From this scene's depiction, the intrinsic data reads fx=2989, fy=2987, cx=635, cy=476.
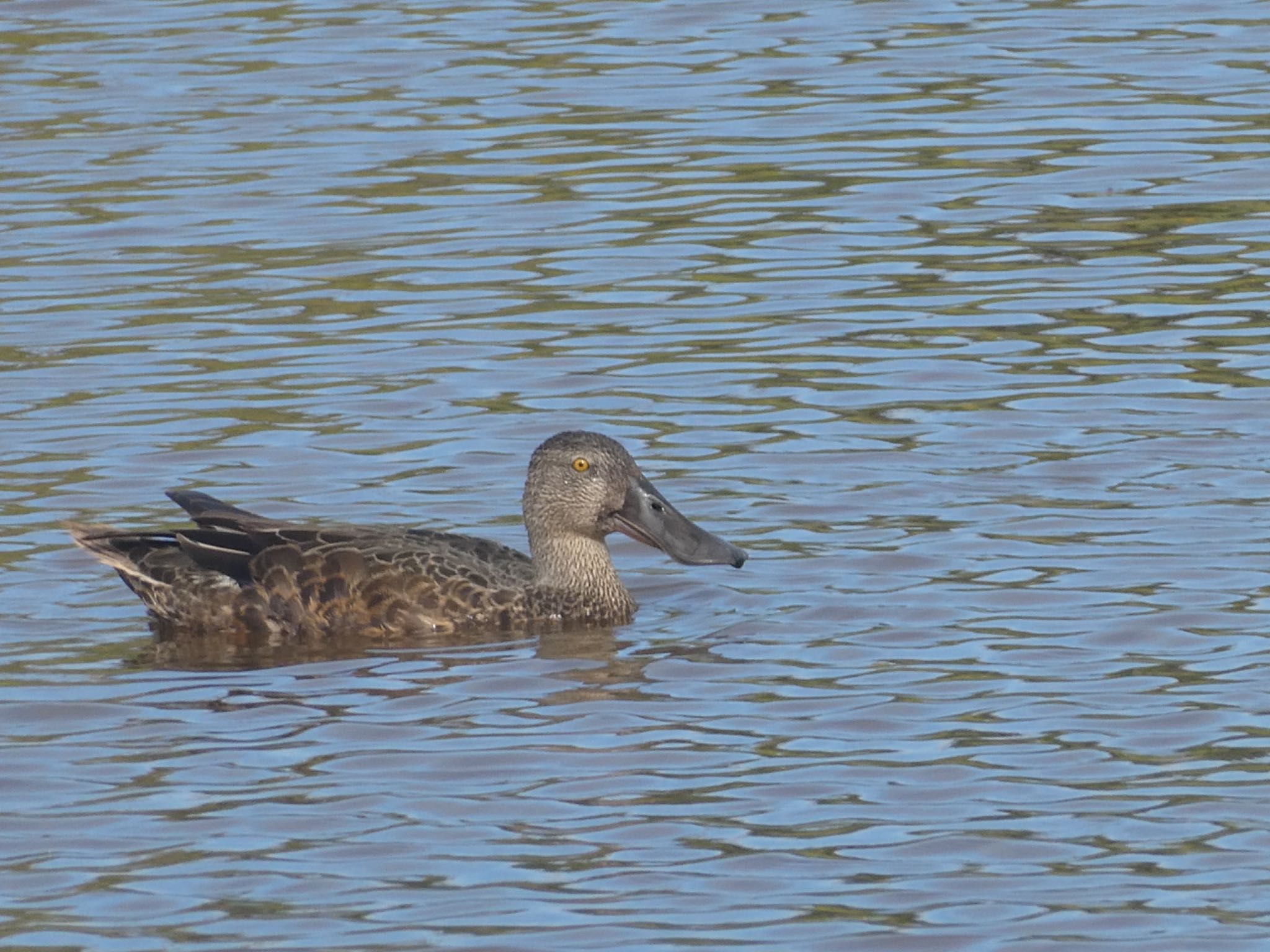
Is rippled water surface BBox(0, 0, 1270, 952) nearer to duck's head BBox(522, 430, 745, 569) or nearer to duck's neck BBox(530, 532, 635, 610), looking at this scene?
duck's neck BBox(530, 532, 635, 610)

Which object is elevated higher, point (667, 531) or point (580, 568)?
point (667, 531)

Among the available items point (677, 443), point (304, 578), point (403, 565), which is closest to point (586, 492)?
point (403, 565)

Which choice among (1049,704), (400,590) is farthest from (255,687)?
(1049,704)

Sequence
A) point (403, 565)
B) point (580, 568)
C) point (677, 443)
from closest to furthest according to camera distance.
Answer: point (403, 565) → point (580, 568) → point (677, 443)

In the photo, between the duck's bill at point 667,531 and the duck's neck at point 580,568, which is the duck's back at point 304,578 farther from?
the duck's bill at point 667,531

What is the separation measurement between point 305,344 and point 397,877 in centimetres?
708

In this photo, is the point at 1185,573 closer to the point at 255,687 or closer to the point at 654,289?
the point at 255,687

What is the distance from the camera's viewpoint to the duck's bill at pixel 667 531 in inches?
449

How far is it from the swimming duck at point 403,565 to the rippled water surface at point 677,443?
0.87ft

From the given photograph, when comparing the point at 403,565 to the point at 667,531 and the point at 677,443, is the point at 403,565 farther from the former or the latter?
the point at 677,443

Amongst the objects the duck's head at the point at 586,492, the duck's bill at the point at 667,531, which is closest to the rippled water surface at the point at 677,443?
the duck's bill at the point at 667,531

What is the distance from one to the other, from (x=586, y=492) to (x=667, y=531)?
1.23ft

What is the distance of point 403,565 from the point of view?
36.9 feet

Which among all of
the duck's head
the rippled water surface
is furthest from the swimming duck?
the rippled water surface
